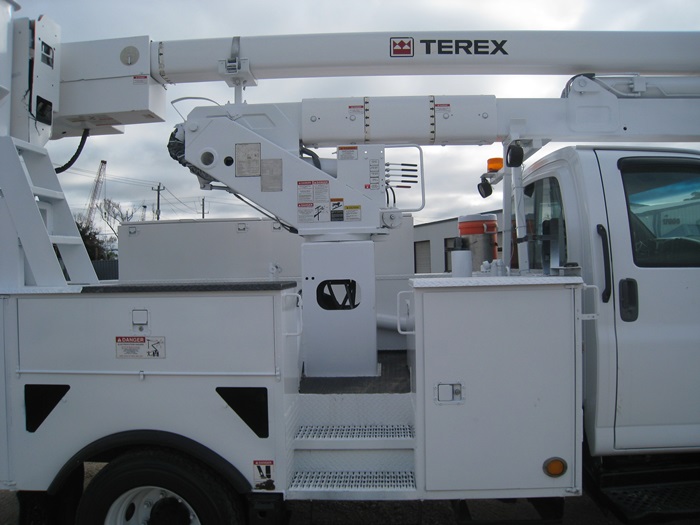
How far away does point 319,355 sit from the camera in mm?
3340

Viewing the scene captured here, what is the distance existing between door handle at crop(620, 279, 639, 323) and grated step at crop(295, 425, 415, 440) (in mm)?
1313

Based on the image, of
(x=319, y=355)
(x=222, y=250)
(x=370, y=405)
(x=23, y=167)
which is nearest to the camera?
(x=370, y=405)

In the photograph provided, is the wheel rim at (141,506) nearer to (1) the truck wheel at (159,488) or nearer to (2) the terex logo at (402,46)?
(1) the truck wheel at (159,488)

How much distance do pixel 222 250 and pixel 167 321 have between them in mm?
4295

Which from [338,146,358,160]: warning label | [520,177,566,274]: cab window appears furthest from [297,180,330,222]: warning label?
[520,177,566,274]: cab window

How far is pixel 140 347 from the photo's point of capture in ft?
7.64

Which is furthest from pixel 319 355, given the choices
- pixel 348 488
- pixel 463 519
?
pixel 463 519

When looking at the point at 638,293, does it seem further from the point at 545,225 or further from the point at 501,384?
the point at 501,384

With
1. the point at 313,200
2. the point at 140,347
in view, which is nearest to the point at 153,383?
the point at 140,347

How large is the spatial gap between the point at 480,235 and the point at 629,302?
1582 millimetres

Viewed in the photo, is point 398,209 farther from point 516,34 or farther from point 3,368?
point 3,368

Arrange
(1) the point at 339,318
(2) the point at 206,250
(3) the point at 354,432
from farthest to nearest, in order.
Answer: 1. (2) the point at 206,250
2. (1) the point at 339,318
3. (3) the point at 354,432

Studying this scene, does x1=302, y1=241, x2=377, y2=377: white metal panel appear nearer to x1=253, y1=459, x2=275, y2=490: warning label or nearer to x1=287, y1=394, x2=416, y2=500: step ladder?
x1=287, y1=394, x2=416, y2=500: step ladder

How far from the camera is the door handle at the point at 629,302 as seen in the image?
8.11 feet
